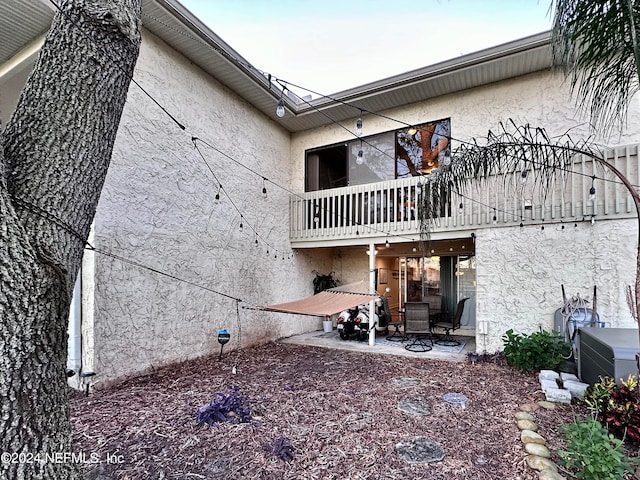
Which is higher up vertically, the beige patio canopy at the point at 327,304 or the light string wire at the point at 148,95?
the light string wire at the point at 148,95

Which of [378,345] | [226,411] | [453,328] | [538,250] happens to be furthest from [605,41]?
[378,345]

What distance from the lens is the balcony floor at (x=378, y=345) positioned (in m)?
5.81

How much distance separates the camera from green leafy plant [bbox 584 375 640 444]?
2705 mm

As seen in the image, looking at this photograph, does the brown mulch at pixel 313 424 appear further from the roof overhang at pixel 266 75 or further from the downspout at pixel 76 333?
the roof overhang at pixel 266 75

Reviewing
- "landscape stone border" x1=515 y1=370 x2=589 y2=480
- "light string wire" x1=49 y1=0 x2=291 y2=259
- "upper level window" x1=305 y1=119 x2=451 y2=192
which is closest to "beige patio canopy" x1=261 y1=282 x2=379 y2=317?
"light string wire" x1=49 y1=0 x2=291 y2=259

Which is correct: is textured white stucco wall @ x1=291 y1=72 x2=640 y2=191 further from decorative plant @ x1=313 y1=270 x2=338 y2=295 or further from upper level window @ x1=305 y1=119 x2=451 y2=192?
decorative plant @ x1=313 y1=270 x2=338 y2=295

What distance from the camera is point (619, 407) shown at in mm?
2803

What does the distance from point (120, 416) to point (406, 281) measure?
24.8 feet

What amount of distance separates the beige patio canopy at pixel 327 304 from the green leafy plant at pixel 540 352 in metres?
2.21

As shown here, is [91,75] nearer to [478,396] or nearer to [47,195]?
[47,195]

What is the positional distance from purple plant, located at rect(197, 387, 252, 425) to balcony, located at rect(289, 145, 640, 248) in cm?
397

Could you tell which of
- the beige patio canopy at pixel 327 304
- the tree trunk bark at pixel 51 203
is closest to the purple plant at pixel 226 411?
the beige patio canopy at pixel 327 304

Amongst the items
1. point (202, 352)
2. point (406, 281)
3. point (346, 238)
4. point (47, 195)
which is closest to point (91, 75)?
point (47, 195)

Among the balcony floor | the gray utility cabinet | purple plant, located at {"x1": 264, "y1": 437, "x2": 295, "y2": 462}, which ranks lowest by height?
the balcony floor
